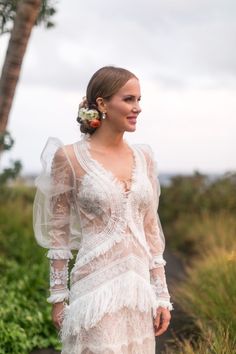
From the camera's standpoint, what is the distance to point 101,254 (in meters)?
3.53

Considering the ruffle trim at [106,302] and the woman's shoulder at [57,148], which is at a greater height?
the woman's shoulder at [57,148]

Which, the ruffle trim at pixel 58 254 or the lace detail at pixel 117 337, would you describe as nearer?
the lace detail at pixel 117 337

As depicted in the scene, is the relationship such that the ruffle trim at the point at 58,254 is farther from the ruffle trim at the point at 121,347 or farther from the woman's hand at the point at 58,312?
the ruffle trim at the point at 121,347

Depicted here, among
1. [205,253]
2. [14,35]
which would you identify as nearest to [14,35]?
[14,35]

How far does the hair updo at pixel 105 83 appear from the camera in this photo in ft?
12.0

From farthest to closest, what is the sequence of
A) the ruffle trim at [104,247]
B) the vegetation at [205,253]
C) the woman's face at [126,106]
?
the vegetation at [205,253]
the woman's face at [126,106]
the ruffle trim at [104,247]

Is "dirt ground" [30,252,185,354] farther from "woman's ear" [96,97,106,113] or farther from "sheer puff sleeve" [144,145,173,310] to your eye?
"woman's ear" [96,97,106,113]

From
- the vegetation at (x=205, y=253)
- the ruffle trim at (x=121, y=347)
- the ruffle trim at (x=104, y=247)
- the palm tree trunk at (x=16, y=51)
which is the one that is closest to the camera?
the ruffle trim at (x=121, y=347)

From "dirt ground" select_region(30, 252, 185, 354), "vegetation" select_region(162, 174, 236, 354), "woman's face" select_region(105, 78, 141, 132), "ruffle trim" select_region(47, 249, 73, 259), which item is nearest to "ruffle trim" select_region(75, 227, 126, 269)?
"ruffle trim" select_region(47, 249, 73, 259)

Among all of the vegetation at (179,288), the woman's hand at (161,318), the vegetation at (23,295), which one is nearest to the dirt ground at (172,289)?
the vegetation at (179,288)

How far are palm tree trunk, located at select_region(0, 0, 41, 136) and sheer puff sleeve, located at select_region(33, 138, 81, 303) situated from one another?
385 centimetres

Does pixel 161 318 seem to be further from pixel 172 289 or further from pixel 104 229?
pixel 172 289

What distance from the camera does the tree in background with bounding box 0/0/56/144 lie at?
7391 millimetres

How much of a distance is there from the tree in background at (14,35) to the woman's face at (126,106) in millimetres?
3955
